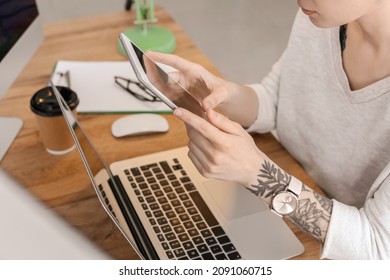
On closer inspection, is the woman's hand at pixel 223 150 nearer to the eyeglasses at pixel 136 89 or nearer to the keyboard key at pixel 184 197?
the keyboard key at pixel 184 197

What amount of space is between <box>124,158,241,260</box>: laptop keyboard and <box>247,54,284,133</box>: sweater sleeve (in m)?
0.22

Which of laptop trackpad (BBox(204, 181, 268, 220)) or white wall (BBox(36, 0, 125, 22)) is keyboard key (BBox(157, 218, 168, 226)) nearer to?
laptop trackpad (BBox(204, 181, 268, 220))

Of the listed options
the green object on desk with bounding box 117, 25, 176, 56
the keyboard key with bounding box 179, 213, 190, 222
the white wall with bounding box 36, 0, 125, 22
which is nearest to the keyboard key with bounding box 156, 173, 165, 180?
the keyboard key with bounding box 179, 213, 190, 222

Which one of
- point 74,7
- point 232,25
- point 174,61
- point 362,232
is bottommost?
point 232,25

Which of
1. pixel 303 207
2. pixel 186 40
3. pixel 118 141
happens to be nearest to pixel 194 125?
pixel 303 207

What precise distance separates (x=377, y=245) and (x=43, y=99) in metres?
0.66

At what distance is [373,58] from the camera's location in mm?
915

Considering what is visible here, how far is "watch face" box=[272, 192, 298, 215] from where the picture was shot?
80 cm

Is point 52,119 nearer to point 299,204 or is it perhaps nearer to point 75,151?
point 75,151

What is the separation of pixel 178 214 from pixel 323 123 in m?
0.37

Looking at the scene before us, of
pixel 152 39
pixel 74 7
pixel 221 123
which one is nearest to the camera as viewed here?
pixel 221 123

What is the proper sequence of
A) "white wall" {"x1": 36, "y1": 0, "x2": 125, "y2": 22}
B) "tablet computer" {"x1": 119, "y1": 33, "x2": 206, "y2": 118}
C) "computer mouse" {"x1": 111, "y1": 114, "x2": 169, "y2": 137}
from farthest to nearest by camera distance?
"white wall" {"x1": 36, "y1": 0, "x2": 125, "y2": 22}, "computer mouse" {"x1": 111, "y1": 114, "x2": 169, "y2": 137}, "tablet computer" {"x1": 119, "y1": 33, "x2": 206, "y2": 118}

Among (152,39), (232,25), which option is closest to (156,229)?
(152,39)

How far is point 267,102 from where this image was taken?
1.10 metres
